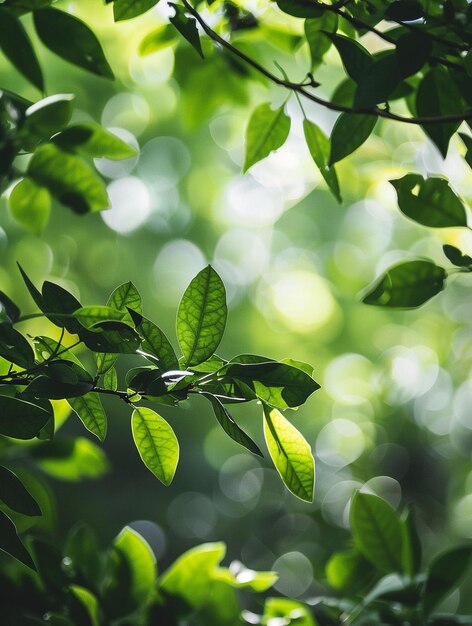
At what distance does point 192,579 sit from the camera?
630 millimetres

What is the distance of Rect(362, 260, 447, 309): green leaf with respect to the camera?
1.99 ft

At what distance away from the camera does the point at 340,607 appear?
65 centimetres

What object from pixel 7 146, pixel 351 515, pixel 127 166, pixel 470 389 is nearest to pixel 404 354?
pixel 470 389

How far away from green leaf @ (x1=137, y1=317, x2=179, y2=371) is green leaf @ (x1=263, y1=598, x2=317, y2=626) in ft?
1.03

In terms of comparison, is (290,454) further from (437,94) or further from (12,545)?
(437,94)

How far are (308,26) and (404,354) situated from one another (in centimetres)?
360

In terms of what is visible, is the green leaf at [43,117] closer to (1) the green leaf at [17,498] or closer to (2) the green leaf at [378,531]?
(1) the green leaf at [17,498]

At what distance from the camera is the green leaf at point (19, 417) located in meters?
0.45

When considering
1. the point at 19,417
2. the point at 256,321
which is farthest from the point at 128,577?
the point at 256,321

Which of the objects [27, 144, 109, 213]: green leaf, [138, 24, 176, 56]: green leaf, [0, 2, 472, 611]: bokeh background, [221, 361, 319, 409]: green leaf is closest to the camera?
[221, 361, 319, 409]: green leaf

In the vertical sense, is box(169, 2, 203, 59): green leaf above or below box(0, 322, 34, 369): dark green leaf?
above

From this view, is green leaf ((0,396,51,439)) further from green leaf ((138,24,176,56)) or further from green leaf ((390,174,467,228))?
green leaf ((138,24,176,56))

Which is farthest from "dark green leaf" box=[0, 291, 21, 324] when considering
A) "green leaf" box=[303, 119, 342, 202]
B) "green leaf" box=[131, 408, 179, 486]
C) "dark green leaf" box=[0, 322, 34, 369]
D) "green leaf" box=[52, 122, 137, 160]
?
"green leaf" box=[303, 119, 342, 202]

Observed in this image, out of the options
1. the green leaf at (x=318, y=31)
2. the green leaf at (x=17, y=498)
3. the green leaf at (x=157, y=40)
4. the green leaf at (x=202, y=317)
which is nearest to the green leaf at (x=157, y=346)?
the green leaf at (x=202, y=317)
